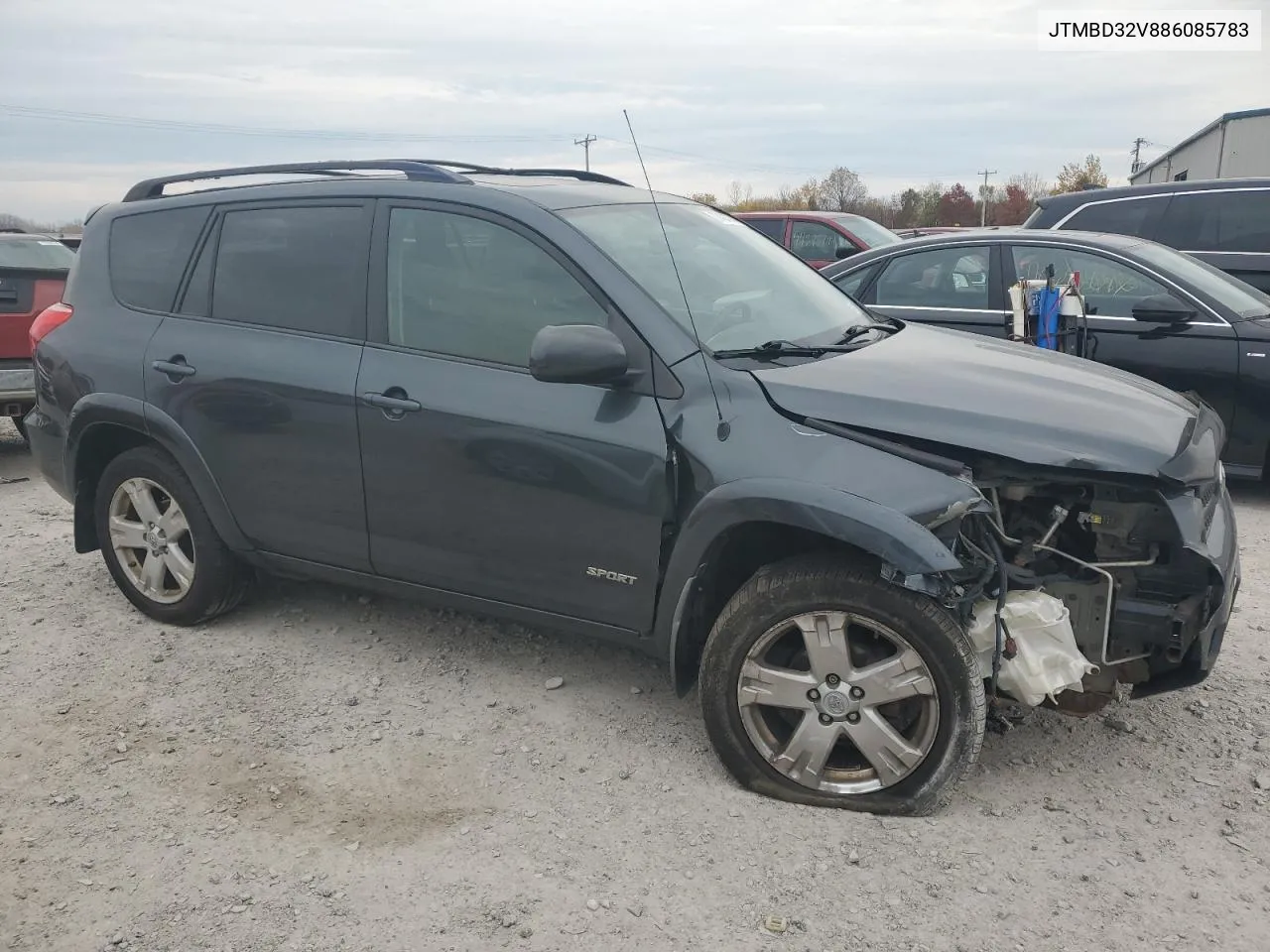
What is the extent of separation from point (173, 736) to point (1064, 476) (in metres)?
3.08

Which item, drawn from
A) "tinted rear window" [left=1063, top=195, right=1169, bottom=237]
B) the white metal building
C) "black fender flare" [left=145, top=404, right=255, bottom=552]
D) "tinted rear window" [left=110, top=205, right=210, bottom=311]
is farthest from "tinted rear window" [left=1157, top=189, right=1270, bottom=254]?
the white metal building

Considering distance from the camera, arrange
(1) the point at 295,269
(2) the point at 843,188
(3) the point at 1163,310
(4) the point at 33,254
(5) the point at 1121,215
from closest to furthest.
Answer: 1. (1) the point at 295,269
2. (3) the point at 1163,310
3. (4) the point at 33,254
4. (5) the point at 1121,215
5. (2) the point at 843,188

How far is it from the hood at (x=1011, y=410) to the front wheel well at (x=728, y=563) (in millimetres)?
375

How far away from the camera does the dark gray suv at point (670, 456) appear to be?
2965 mm

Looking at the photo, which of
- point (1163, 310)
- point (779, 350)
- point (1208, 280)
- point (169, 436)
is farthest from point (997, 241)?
point (169, 436)

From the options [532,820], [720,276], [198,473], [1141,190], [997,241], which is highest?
[1141,190]

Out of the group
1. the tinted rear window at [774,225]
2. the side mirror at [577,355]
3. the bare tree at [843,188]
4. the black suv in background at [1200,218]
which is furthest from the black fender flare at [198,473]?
the bare tree at [843,188]

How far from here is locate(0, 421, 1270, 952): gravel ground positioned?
2645mm

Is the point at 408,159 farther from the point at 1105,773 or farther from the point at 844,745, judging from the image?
the point at 1105,773

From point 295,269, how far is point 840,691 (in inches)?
101

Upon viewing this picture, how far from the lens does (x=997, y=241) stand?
6.69 m

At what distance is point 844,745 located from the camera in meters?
3.18

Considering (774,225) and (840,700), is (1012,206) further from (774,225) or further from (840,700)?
(840,700)

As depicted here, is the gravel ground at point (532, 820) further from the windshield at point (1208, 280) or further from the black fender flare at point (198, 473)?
the windshield at point (1208, 280)
